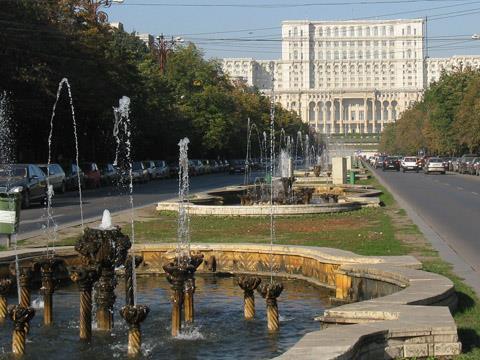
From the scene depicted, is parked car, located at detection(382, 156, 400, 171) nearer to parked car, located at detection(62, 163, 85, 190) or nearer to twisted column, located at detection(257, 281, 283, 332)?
parked car, located at detection(62, 163, 85, 190)

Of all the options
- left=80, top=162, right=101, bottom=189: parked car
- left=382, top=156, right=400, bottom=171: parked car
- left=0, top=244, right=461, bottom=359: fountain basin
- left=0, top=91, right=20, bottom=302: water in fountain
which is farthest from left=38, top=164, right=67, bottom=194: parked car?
left=382, top=156, right=400, bottom=171: parked car

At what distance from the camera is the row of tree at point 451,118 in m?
88.5

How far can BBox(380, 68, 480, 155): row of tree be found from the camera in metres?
88.5

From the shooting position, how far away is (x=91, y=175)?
55.0 meters

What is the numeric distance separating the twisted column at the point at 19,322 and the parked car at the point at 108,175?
48.0 metres

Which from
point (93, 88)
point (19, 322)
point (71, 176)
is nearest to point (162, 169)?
point (93, 88)

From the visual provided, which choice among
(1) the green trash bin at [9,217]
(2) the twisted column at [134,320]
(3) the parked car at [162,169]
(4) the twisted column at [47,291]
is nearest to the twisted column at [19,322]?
(2) the twisted column at [134,320]

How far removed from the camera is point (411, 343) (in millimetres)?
8789

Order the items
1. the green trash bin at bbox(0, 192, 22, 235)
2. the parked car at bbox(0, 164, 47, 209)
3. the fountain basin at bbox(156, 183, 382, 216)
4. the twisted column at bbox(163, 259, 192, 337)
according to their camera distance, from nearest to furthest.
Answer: the twisted column at bbox(163, 259, 192, 337) → the green trash bin at bbox(0, 192, 22, 235) → the fountain basin at bbox(156, 183, 382, 216) → the parked car at bbox(0, 164, 47, 209)

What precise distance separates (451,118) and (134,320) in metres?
96.1

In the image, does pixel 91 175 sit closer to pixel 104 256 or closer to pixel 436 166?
pixel 436 166

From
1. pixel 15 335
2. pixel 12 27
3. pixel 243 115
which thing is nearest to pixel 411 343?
pixel 15 335

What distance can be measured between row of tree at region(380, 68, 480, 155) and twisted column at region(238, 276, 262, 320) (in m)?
71.8

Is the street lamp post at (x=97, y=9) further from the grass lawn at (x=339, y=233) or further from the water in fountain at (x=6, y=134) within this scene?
the grass lawn at (x=339, y=233)
